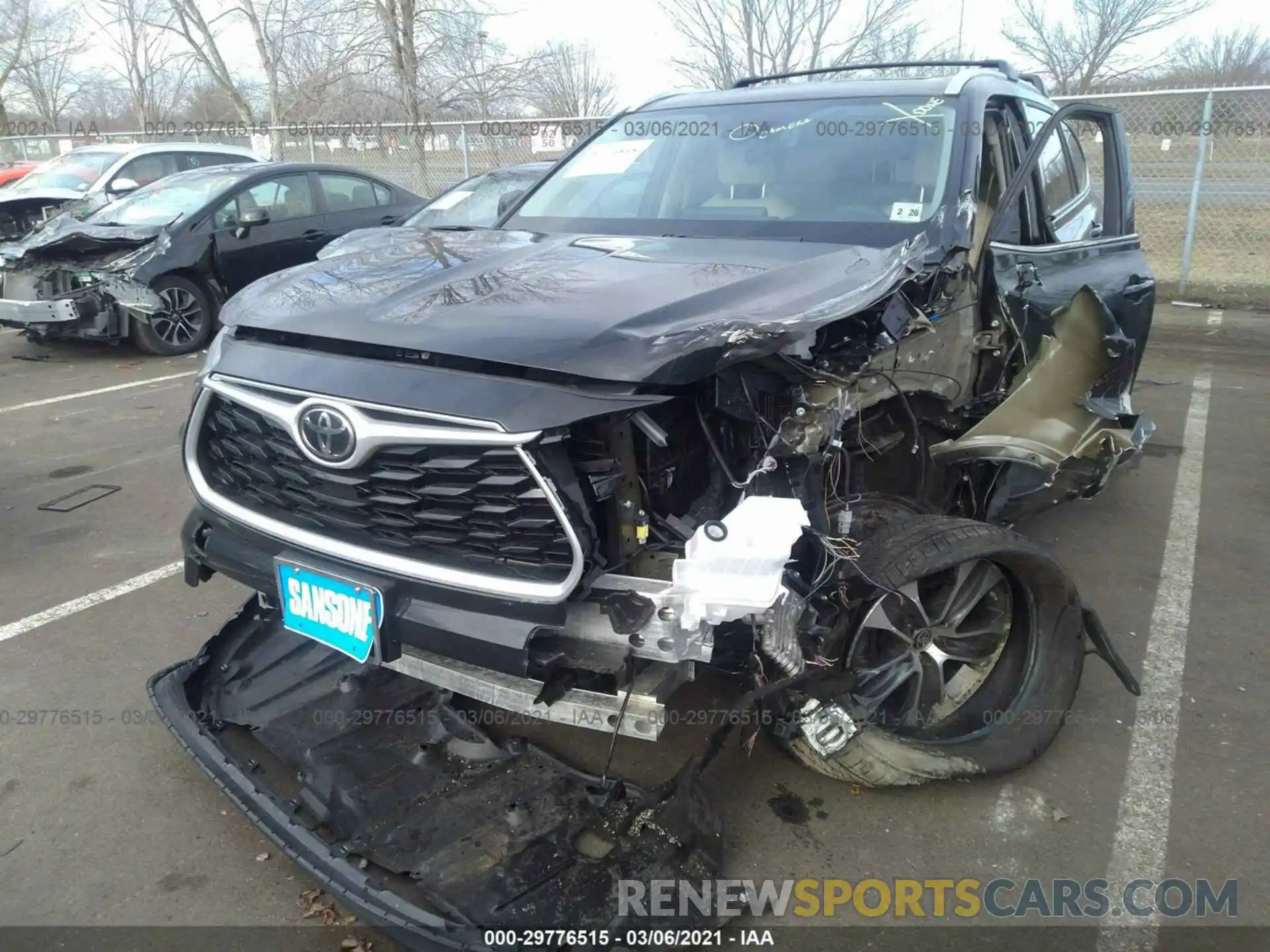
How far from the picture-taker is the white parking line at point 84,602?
12.3ft

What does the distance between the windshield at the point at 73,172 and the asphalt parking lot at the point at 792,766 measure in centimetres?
874

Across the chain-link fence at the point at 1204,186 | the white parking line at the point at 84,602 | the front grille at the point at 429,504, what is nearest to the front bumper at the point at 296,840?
the front grille at the point at 429,504

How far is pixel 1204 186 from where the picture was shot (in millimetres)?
11000

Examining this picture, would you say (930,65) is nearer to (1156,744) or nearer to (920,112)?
(920,112)

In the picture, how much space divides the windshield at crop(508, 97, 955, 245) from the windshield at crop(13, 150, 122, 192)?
10.4 m

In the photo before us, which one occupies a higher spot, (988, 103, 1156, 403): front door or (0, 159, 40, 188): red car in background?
(0, 159, 40, 188): red car in background

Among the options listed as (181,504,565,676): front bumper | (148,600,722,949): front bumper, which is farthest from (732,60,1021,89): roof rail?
(148,600,722,949): front bumper

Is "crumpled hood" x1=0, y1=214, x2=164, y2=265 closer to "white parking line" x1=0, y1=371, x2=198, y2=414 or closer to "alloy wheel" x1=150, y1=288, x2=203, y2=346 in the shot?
"alloy wheel" x1=150, y1=288, x2=203, y2=346

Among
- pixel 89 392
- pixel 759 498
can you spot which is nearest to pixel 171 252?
pixel 89 392

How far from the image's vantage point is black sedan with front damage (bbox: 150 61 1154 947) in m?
2.16

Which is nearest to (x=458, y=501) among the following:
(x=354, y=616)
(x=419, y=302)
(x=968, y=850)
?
(x=354, y=616)

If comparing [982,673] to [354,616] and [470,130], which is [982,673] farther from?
[470,130]

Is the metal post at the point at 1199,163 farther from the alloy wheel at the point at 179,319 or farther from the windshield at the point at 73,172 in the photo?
the windshield at the point at 73,172

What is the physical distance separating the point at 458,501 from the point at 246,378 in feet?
2.43
